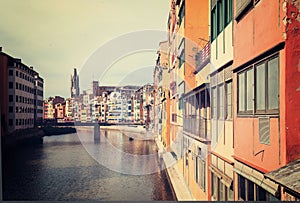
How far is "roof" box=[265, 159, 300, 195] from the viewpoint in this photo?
217 centimetres

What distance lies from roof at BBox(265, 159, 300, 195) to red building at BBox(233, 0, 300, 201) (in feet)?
0.07

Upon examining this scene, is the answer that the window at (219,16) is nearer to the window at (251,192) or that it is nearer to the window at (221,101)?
the window at (221,101)

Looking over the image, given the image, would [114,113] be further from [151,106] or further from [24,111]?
[24,111]

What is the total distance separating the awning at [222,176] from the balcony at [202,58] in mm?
1025

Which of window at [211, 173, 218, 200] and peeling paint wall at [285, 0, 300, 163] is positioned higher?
peeling paint wall at [285, 0, 300, 163]

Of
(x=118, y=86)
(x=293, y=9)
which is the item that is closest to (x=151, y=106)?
(x=118, y=86)

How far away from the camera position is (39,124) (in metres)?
5.01

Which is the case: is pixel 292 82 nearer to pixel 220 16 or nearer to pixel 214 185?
pixel 220 16

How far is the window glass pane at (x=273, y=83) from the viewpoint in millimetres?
2328

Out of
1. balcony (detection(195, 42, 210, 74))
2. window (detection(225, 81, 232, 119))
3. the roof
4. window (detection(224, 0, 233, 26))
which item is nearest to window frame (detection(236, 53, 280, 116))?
window (detection(225, 81, 232, 119))

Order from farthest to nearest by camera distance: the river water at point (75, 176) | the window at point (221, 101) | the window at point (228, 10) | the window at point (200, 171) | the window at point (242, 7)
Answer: the river water at point (75, 176) → the window at point (200, 171) → the window at point (221, 101) → the window at point (228, 10) → the window at point (242, 7)

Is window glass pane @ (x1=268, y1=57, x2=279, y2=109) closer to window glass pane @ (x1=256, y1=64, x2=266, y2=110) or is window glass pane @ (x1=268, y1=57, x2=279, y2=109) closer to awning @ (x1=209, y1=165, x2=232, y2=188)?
window glass pane @ (x1=256, y1=64, x2=266, y2=110)

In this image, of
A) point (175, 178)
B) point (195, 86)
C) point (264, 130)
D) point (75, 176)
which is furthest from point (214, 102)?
point (75, 176)

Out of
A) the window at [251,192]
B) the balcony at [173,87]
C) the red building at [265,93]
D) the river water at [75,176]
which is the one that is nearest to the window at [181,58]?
the balcony at [173,87]
